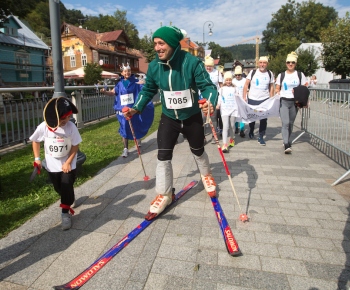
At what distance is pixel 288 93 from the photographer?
650 cm

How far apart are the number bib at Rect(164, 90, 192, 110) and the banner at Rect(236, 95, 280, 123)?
4262mm

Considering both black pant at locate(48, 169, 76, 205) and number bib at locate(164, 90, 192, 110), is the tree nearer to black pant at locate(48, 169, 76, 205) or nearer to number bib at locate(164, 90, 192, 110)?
number bib at locate(164, 90, 192, 110)

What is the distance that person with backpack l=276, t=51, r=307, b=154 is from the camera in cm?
647

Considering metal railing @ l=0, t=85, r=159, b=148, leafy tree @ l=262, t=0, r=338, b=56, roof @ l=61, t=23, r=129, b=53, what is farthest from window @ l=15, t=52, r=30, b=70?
leafy tree @ l=262, t=0, r=338, b=56

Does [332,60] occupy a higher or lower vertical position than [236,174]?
higher

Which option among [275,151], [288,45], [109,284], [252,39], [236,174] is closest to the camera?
[109,284]

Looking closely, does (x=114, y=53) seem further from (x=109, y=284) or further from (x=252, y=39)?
(x=252, y=39)

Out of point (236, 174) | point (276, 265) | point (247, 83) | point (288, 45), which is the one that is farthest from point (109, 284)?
point (288, 45)

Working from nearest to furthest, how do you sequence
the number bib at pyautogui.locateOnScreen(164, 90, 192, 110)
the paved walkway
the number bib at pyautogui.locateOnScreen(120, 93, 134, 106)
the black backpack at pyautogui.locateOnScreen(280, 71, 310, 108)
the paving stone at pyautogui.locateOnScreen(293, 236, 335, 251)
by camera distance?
the paved walkway < the paving stone at pyautogui.locateOnScreen(293, 236, 335, 251) < the number bib at pyautogui.locateOnScreen(164, 90, 192, 110) < the number bib at pyautogui.locateOnScreen(120, 93, 134, 106) < the black backpack at pyautogui.locateOnScreen(280, 71, 310, 108)

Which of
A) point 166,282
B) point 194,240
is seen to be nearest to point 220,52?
point 194,240

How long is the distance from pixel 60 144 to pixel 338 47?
2706cm

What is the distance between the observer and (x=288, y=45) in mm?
52906

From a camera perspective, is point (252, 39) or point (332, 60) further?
point (252, 39)

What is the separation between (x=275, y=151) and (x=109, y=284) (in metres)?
5.37
